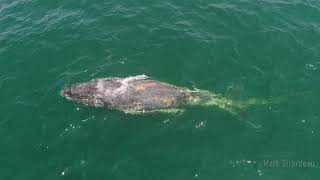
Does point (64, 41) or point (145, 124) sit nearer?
point (145, 124)

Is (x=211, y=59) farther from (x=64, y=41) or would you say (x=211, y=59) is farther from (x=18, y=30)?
(x=18, y=30)

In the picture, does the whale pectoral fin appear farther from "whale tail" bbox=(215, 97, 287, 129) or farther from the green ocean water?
the green ocean water

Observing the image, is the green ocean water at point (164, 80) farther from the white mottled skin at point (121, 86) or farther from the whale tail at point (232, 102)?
the white mottled skin at point (121, 86)

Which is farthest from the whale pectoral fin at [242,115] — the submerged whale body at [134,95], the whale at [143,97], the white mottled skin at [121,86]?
the white mottled skin at [121,86]

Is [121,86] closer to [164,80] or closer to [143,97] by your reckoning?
[143,97]

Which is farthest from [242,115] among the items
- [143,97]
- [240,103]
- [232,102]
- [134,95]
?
Answer: [134,95]

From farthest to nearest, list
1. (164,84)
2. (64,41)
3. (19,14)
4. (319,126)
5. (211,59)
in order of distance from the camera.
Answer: (19,14)
(64,41)
(211,59)
(164,84)
(319,126)

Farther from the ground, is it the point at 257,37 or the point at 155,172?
the point at 257,37

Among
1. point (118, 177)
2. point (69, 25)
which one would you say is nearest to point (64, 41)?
point (69, 25)

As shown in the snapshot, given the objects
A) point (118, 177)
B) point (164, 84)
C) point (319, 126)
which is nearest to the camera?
point (118, 177)
